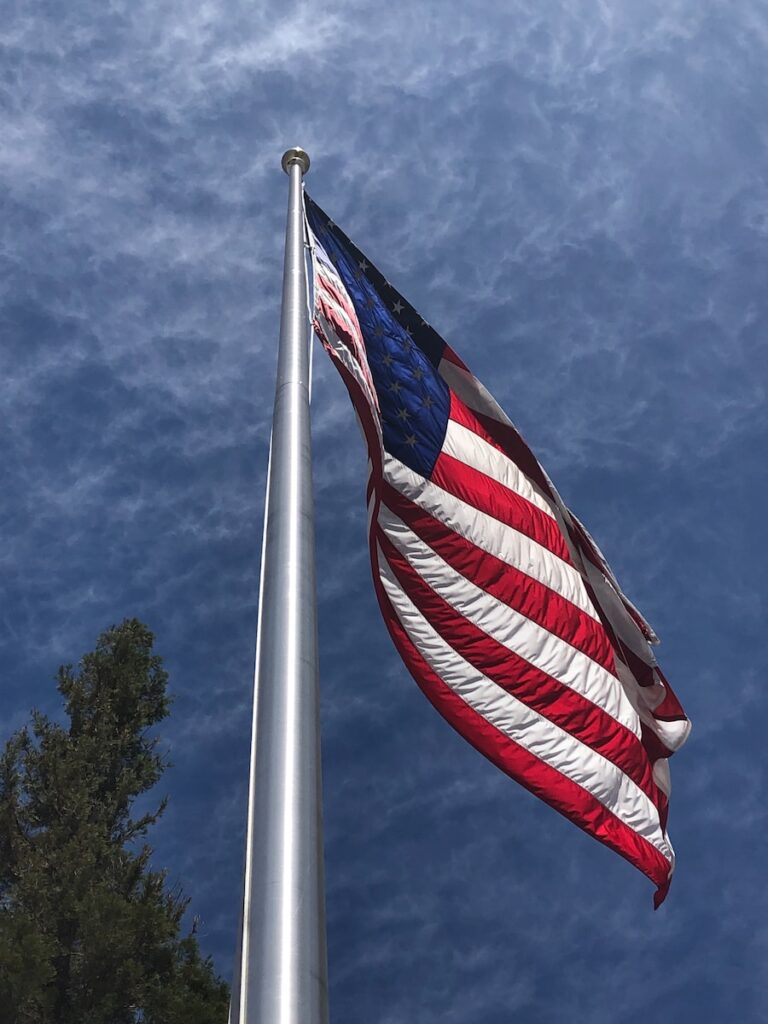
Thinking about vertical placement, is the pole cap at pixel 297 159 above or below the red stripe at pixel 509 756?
above

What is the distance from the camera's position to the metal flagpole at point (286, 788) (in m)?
5.68

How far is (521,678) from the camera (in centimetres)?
1205

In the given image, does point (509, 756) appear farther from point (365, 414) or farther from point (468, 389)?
point (468, 389)

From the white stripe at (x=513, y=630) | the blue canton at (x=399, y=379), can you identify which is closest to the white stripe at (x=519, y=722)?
the white stripe at (x=513, y=630)

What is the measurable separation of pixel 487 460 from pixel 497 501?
635 millimetres

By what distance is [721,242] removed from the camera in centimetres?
5956

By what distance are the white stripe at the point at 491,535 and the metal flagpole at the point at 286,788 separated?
9.29ft

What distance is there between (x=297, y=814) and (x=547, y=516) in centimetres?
807

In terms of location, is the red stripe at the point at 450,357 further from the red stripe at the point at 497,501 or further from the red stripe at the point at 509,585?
the red stripe at the point at 509,585

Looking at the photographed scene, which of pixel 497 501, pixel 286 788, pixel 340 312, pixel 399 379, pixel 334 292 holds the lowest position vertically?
pixel 286 788

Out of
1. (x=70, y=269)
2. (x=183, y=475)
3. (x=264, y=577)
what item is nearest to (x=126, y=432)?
(x=183, y=475)

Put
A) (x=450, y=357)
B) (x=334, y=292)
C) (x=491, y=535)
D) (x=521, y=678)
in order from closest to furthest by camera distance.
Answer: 1. (x=521, y=678)
2. (x=491, y=535)
3. (x=334, y=292)
4. (x=450, y=357)

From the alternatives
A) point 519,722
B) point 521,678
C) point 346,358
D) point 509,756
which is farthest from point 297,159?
point 509,756

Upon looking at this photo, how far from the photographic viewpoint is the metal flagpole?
224 inches
